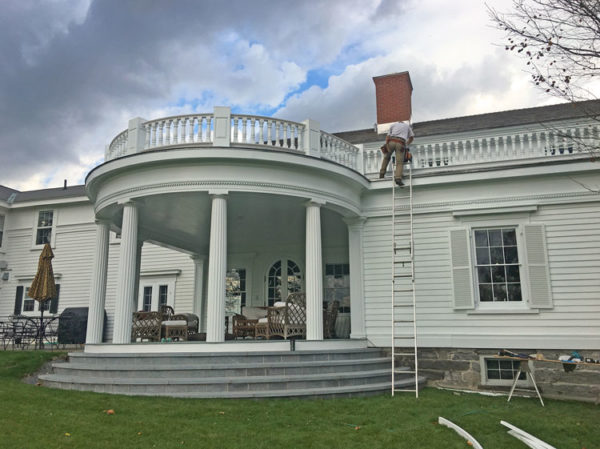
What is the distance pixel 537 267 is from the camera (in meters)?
9.62

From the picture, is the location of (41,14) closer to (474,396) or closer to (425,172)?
(425,172)

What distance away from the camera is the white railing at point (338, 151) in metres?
10.5

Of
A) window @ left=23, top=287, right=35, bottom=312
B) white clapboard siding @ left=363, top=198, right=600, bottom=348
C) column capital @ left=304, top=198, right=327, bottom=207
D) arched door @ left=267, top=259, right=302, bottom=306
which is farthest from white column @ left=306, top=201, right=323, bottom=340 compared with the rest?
window @ left=23, top=287, right=35, bottom=312

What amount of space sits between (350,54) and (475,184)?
3.87 m

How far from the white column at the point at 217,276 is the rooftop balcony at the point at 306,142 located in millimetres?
1270

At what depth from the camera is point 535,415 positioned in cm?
676

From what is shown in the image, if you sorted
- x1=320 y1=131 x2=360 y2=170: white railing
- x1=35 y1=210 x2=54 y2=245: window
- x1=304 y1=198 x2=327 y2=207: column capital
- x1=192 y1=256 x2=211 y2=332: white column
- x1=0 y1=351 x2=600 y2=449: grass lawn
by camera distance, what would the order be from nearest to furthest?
x1=0 y1=351 x2=600 y2=449: grass lawn → x1=304 y1=198 x2=327 y2=207: column capital → x1=320 y1=131 x2=360 y2=170: white railing → x1=192 y1=256 x2=211 y2=332: white column → x1=35 y1=210 x2=54 y2=245: window

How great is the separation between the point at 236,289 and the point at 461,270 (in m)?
7.09

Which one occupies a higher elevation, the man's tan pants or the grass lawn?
the man's tan pants

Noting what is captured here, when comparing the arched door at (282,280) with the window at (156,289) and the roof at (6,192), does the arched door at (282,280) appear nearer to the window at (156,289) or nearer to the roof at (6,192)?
the window at (156,289)

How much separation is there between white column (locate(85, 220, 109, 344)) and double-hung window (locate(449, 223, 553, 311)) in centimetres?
731

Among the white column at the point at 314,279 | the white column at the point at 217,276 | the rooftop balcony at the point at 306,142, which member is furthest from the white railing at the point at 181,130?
the white column at the point at 314,279

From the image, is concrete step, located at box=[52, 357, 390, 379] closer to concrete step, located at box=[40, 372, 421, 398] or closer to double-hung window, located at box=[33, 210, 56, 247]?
concrete step, located at box=[40, 372, 421, 398]

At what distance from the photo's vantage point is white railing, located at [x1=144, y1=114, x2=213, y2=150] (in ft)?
30.9
